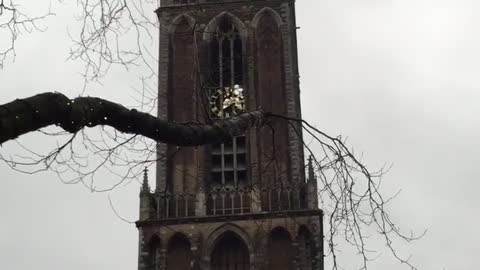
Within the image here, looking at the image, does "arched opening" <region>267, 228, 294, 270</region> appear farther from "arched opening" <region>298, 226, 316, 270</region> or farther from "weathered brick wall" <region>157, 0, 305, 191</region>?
"weathered brick wall" <region>157, 0, 305, 191</region>

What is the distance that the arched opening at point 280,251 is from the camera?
26.8 meters

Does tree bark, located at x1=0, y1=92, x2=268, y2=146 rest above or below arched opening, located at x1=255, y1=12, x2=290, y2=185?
below

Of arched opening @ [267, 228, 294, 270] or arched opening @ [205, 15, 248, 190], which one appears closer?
arched opening @ [267, 228, 294, 270]

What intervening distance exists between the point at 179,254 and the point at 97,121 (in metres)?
23.3

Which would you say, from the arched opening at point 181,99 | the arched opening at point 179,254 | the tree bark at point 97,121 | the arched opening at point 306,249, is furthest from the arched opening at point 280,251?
the tree bark at point 97,121

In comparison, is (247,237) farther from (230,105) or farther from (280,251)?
(230,105)

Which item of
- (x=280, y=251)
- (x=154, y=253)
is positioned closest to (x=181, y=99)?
(x=154, y=253)

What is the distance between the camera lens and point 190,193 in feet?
92.2

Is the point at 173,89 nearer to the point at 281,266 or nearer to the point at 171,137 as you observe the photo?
the point at 281,266

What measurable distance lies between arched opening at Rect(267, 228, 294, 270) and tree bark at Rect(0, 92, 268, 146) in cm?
2183

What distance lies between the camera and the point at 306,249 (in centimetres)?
2708

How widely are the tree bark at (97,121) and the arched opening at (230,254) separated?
72.5 ft

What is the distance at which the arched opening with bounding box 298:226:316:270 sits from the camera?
26781mm

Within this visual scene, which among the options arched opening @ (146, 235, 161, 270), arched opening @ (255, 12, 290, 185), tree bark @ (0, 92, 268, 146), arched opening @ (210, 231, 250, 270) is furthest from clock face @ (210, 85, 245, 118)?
tree bark @ (0, 92, 268, 146)
